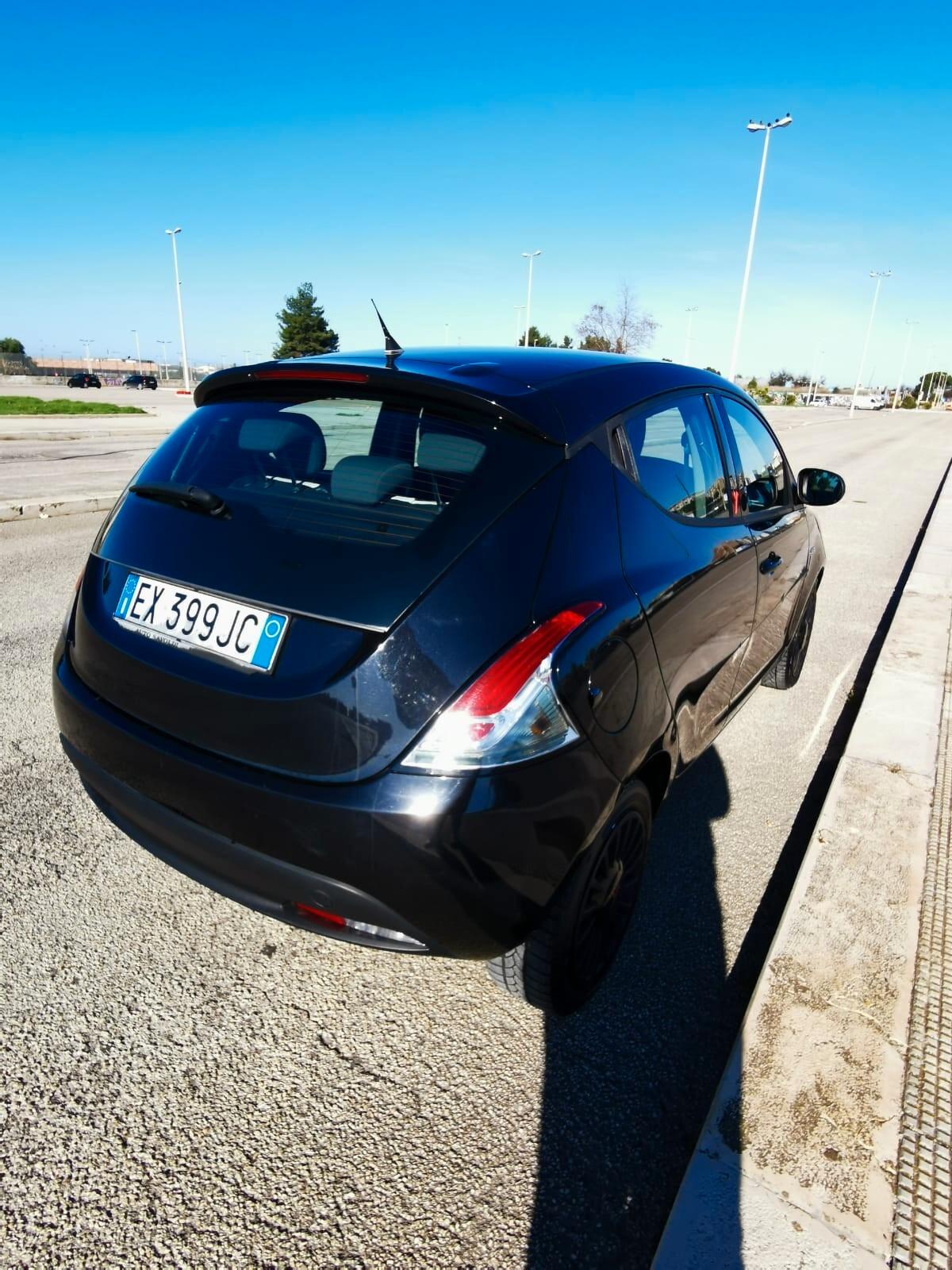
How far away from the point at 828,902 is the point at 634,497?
1.46 meters

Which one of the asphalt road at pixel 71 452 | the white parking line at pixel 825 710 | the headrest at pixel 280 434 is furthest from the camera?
the asphalt road at pixel 71 452

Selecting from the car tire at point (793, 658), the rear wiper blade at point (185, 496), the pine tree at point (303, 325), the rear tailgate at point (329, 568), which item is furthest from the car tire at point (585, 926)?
the pine tree at point (303, 325)

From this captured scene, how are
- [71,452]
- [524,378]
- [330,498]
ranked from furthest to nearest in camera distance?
[71,452]
[524,378]
[330,498]

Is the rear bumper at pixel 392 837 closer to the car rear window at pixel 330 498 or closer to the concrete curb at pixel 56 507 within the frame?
the car rear window at pixel 330 498

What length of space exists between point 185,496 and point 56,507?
25.2 feet

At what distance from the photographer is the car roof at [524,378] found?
2.00 meters

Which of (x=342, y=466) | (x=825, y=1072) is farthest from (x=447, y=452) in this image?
(x=825, y=1072)

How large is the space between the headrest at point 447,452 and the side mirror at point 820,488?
9.20 feet

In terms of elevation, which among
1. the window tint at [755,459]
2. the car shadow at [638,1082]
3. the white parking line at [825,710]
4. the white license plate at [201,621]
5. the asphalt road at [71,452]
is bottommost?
the asphalt road at [71,452]

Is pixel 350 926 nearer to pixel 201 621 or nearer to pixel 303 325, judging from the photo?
pixel 201 621

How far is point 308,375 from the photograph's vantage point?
220cm

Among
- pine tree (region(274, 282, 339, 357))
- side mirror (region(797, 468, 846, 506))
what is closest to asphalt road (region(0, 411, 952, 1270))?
side mirror (region(797, 468, 846, 506))

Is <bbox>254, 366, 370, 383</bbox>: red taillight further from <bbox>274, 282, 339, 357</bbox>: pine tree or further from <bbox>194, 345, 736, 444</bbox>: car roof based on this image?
<bbox>274, 282, 339, 357</bbox>: pine tree

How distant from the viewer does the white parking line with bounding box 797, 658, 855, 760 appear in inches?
160
